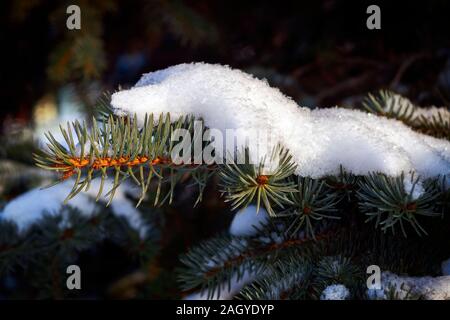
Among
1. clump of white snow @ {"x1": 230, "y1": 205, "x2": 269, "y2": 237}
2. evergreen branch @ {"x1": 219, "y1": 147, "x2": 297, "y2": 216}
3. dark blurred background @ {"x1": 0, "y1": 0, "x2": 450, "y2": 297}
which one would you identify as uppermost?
dark blurred background @ {"x1": 0, "y1": 0, "x2": 450, "y2": 297}

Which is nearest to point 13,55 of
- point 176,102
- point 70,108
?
point 70,108

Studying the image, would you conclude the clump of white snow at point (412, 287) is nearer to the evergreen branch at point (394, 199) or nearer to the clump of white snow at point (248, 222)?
the evergreen branch at point (394, 199)

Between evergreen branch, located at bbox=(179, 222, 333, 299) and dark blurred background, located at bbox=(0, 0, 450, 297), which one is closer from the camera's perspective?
evergreen branch, located at bbox=(179, 222, 333, 299)

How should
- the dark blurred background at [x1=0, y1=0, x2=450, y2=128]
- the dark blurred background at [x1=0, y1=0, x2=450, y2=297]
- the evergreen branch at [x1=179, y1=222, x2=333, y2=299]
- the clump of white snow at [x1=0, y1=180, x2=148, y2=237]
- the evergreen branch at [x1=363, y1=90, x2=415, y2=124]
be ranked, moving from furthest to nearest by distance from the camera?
1. the dark blurred background at [x1=0, y1=0, x2=450, y2=128]
2. the dark blurred background at [x1=0, y1=0, x2=450, y2=297]
3. the clump of white snow at [x1=0, y1=180, x2=148, y2=237]
4. the evergreen branch at [x1=363, y1=90, x2=415, y2=124]
5. the evergreen branch at [x1=179, y1=222, x2=333, y2=299]

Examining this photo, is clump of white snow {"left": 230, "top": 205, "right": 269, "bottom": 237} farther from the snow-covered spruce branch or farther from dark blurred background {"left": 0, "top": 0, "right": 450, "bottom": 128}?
dark blurred background {"left": 0, "top": 0, "right": 450, "bottom": 128}

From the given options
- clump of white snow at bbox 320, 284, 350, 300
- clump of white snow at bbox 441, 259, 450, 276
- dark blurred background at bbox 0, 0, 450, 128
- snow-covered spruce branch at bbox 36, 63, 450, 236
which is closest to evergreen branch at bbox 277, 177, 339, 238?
snow-covered spruce branch at bbox 36, 63, 450, 236

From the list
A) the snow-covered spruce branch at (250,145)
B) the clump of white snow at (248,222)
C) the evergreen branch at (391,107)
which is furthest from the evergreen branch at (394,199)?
the evergreen branch at (391,107)

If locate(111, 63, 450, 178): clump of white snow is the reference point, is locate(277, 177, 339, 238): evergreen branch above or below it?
below
